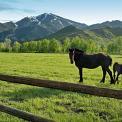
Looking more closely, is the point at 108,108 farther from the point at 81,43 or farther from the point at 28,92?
the point at 81,43

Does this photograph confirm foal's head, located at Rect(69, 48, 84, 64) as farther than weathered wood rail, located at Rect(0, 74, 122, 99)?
Yes

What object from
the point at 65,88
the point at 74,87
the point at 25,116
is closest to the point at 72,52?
the point at 25,116

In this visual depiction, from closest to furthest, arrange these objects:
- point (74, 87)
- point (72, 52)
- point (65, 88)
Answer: point (74, 87)
point (65, 88)
point (72, 52)

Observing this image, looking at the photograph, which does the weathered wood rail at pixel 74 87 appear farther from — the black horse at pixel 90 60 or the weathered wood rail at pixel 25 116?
the black horse at pixel 90 60

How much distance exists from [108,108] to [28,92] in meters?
5.44

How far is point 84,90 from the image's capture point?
265 inches

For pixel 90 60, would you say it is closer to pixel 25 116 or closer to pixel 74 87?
Result: pixel 25 116

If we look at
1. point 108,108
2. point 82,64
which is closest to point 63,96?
point 108,108

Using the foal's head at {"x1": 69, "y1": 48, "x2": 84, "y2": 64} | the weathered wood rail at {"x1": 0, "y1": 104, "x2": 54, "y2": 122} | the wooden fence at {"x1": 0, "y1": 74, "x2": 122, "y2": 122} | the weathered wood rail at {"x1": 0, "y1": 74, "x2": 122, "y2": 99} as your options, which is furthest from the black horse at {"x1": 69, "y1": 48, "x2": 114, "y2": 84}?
the weathered wood rail at {"x1": 0, "y1": 104, "x2": 54, "y2": 122}

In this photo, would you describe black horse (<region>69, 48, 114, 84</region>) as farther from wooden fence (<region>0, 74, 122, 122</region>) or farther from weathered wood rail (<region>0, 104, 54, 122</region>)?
weathered wood rail (<region>0, 104, 54, 122</region>)

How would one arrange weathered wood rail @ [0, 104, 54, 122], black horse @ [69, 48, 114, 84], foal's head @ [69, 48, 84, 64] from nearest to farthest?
1. weathered wood rail @ [0, 104, 54, 122]
2. foal's head @ [69, 48, 84, 64]
3. black horse @ [69, 48, 114, 84]

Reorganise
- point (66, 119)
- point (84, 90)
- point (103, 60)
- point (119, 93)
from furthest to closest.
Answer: point (103, 60)
point (66, 119)
point (84, 90)
point (119, 93)

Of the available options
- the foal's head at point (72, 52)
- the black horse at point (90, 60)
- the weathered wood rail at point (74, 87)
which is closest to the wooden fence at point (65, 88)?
the weathered wood rail at point (74, 87)

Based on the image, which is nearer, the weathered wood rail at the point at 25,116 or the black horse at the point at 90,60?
the weathered wood rail at the point at 25,116
